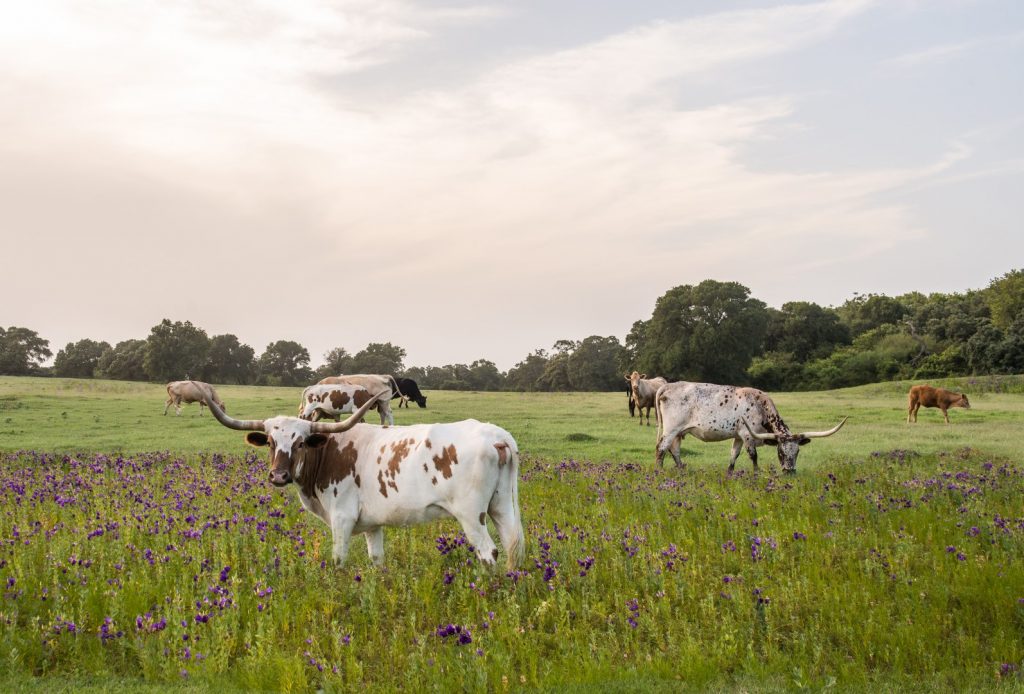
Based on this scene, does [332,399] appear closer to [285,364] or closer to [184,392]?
[184,392]

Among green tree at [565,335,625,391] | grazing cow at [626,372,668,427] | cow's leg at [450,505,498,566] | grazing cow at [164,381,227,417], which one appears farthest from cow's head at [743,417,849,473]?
green tree at [565,335,625,391]

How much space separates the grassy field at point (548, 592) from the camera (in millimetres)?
6004

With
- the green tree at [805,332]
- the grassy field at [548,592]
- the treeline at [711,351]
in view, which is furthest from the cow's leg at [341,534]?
the green tree at [805,332]

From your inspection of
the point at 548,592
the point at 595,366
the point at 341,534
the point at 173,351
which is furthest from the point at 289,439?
the point at 595,366

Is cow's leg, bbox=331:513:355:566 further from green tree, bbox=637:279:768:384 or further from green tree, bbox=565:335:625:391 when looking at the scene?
green tree, bbox=565:335:625:391

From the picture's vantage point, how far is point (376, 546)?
8703mm

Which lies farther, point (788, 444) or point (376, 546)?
point (788, 444)

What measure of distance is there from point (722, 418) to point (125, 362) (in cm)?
8035

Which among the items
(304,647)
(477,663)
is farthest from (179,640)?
(477,663)

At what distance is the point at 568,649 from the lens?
6316 millimetres

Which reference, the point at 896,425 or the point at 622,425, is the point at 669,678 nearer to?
the point at 622,425

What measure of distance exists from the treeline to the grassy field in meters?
59.3

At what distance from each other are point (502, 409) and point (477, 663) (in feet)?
112

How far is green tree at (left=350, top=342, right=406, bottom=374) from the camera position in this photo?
89812 millimetres
